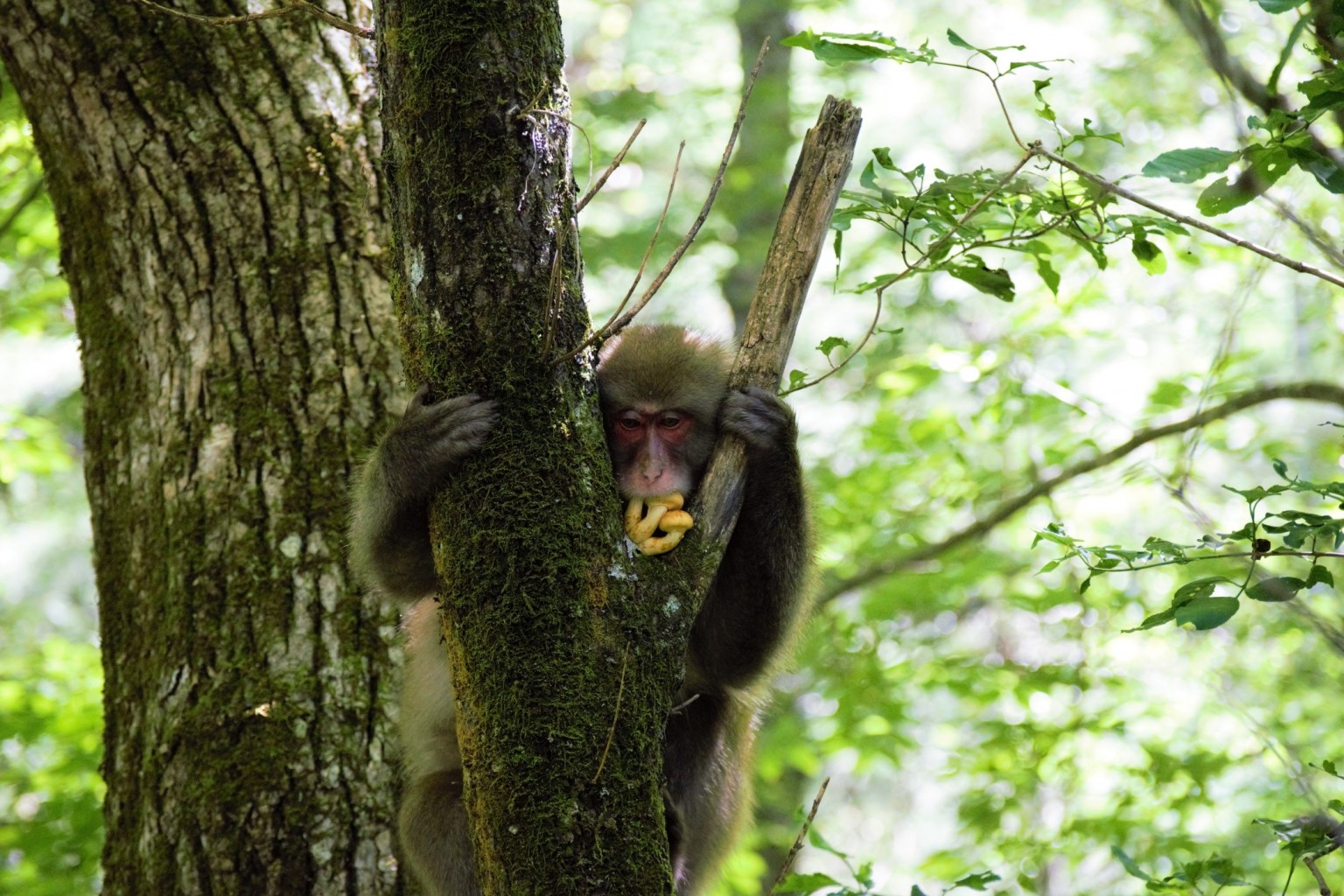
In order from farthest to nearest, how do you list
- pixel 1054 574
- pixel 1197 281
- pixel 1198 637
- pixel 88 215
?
pixel 1197 281
pixel 1198 637
pixel 1054 574
pixel 88 215

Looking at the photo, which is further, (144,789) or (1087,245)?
(144,789)

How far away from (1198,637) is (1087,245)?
7445 millimetres

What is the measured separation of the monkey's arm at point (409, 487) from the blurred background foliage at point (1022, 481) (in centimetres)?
92

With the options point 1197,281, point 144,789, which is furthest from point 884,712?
point 1197,281

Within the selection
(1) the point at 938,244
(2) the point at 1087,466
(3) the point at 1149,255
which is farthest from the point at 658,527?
(2) the point at 1087,466

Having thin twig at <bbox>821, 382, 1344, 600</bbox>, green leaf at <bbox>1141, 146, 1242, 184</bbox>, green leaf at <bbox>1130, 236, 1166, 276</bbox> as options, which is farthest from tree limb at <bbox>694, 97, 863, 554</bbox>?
thin twig at <bbox>821, 382, 1344, 600</bbox>

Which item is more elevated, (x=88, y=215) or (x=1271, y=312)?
(x=1271, y=312)

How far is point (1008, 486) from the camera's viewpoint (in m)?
7.50

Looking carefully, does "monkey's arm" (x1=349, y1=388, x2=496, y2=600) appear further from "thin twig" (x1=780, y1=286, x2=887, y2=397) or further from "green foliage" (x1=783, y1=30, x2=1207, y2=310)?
"green foliage" (x1=783, y1=30, x2=1207, y2=310)

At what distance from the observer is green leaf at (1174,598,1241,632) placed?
2512mm

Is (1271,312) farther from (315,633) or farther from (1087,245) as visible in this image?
(315,633)

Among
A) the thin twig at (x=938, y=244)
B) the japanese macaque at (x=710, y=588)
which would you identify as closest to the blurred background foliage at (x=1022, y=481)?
the thin twig at (x=938, y=244)

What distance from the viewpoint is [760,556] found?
11.9 ft

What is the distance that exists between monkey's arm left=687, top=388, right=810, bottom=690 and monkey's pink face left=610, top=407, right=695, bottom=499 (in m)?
0.27
